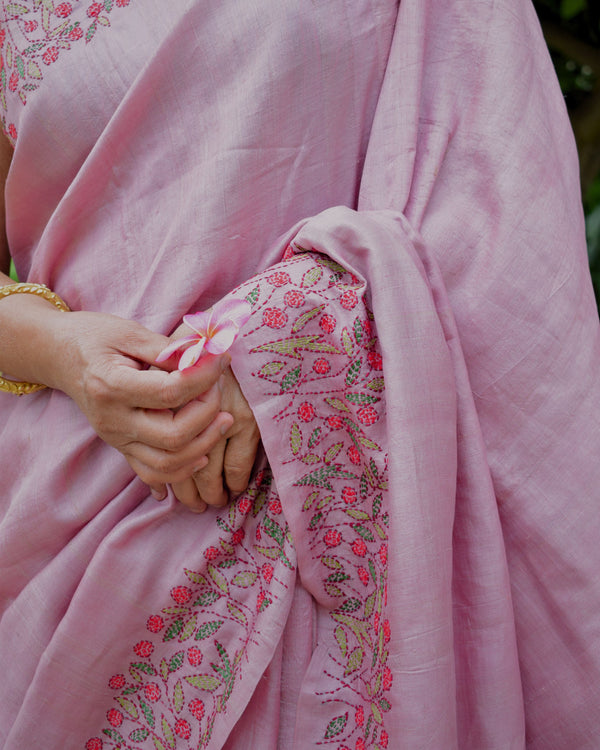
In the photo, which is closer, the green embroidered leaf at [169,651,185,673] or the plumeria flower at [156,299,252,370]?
the plumeria flower at [156,299,252,370]

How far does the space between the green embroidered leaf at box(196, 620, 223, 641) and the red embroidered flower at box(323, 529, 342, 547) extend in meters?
0.15

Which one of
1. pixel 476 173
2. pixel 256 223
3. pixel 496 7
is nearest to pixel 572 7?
pixel 496 7

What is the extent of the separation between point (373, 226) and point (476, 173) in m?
0.17

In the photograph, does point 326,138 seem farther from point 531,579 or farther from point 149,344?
point 531,579

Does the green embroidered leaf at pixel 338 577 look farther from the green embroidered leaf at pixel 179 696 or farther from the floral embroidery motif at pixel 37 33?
the floral embroidery motif at pixel 37 33

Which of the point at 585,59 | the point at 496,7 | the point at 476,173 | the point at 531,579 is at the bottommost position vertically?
the point at 531,579

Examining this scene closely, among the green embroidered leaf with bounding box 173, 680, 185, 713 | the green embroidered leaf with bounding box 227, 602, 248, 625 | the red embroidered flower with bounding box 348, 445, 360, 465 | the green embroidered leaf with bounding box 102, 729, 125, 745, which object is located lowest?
the green embroidered leaf with bounding box 102, 729, 125, 745

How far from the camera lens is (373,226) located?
81 cm

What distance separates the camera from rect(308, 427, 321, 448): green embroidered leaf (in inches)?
32.4

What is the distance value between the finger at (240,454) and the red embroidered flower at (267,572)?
98mm

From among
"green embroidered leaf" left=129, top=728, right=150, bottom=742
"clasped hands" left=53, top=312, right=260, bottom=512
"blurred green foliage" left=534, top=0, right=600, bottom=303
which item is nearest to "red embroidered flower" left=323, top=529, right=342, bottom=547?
"clasped hands" left=53, top=312, right=260, bottom=512

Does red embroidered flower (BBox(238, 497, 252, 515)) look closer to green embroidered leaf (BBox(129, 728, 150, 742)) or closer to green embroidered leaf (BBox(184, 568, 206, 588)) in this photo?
green embroidered leaf (BBox(184, 568, 206, 588))

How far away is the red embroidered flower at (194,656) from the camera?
0.87 meters

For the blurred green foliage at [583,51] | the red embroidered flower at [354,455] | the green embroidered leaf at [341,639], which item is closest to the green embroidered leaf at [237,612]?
the green embroidered leaf at [341,639]
